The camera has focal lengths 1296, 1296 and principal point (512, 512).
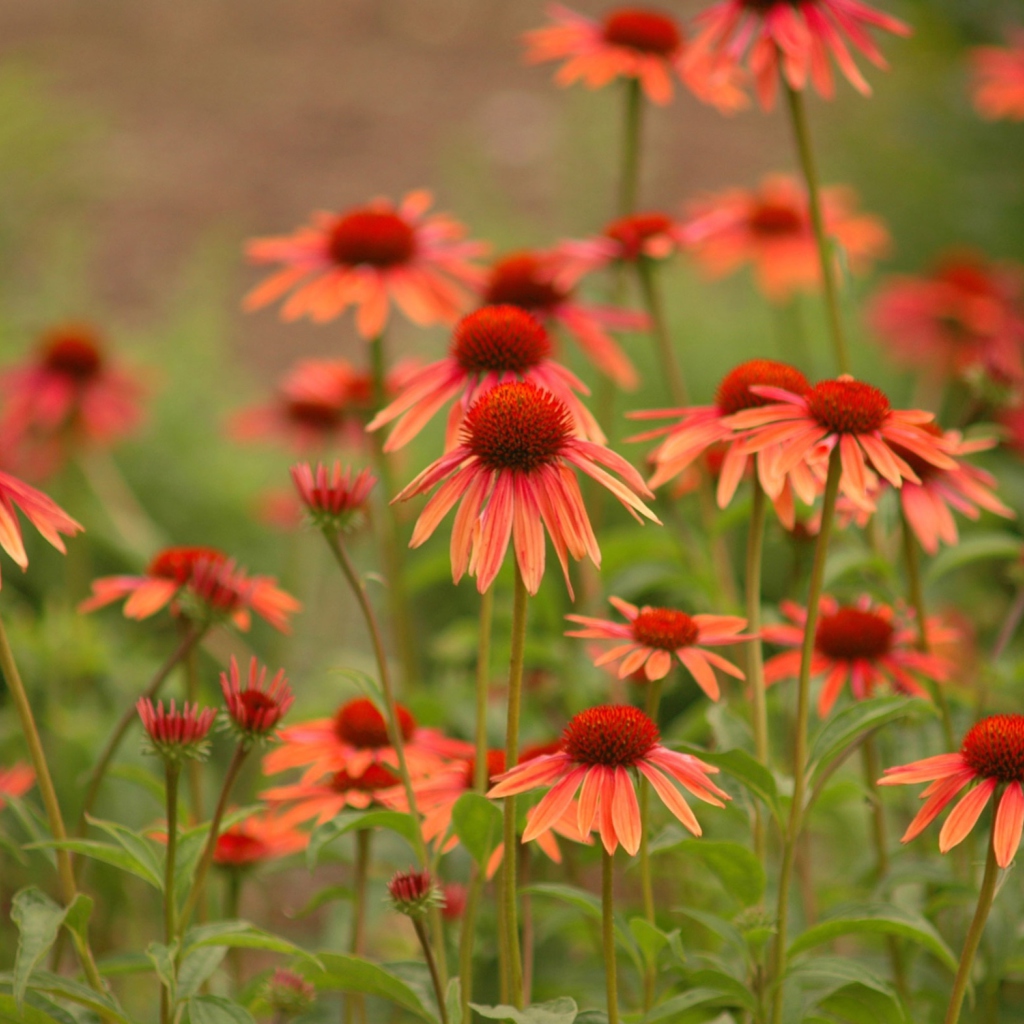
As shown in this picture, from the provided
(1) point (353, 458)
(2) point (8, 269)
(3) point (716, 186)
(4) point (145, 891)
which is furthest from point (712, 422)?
(3) point (716, 186)

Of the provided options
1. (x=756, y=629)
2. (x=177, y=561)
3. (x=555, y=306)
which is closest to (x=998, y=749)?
(x=756, y=629)

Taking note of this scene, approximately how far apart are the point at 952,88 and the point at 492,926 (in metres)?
4.43

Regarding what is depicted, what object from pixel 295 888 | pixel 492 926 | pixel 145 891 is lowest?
pixel 295 888

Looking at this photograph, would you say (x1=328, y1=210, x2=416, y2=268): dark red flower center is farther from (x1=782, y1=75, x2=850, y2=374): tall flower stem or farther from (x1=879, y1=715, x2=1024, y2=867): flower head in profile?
(x1=879, y1=715, x2=1024, y2=867): flower head in profile

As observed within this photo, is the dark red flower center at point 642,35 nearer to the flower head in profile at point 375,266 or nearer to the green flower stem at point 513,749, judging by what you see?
the flower head in profile at point 375,266

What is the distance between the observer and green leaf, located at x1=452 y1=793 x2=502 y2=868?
3.68 feet

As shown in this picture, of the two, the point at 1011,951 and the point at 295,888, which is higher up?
the point at 1011,951

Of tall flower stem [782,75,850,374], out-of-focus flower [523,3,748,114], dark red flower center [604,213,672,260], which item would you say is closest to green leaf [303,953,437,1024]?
tall flower stem [782,75,850,374]

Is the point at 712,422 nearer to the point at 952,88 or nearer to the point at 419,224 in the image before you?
the point at 419,224

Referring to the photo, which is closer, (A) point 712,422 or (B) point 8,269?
(A) point 712,422

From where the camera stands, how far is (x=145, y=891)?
2.16 metres

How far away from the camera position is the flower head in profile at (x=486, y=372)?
132 centimetres

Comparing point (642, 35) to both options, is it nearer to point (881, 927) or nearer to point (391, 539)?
point (391, 539)

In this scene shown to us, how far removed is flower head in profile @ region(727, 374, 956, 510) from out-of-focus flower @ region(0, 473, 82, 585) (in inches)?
23.6
